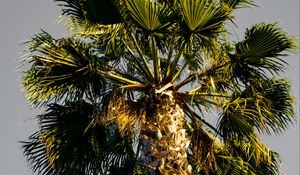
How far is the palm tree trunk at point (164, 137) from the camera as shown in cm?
823

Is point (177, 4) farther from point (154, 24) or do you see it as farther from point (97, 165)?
point (97, 165)

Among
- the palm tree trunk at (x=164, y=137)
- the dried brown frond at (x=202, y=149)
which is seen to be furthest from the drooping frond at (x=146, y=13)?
the dried brown frond at (x=202, y=149)

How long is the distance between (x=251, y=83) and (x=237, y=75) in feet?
1.05

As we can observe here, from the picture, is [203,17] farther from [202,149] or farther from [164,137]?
[202,149]

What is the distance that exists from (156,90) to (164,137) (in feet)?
3.08

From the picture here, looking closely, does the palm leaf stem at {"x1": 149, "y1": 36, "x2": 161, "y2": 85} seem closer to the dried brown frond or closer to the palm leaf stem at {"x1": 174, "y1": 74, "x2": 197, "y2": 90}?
the palm leaf stem at {"x1": 174, "y1": 74, "x2": 197, "y2": 90}

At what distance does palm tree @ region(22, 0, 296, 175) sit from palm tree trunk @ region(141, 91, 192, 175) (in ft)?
0.05

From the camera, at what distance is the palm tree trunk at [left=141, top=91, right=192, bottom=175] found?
8227 mm

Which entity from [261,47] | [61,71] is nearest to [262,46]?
[261,47]

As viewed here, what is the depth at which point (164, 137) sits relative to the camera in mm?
8406

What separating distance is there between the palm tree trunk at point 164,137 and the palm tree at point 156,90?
16 mm

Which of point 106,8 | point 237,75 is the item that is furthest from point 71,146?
point 237,75

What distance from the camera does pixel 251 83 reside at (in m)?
9.63

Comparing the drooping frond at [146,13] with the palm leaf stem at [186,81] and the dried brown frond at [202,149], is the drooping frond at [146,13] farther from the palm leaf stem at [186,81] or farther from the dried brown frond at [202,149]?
the dried brown frond at [202,149]
